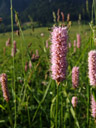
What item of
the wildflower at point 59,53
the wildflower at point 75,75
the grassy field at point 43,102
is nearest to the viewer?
the wildflower at point 59,53

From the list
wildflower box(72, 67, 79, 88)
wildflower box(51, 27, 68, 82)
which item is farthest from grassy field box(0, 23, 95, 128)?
wildflower box(51, 27, 68, 82)

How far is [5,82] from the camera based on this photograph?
2.14 m

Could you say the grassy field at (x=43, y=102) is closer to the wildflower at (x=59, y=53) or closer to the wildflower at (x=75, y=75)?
the wildflower at (x=75, y=75)

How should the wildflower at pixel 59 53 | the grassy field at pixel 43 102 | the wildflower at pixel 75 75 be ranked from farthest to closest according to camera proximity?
the wildflower at pixel 75 75 → the grassy field at pixel 43 102 → the wildflower at pixel 59 53

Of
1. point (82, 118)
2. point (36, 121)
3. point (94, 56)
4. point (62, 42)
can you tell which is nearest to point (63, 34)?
point (62, 42)

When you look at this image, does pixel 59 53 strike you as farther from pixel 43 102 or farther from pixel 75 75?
pixel 43 102

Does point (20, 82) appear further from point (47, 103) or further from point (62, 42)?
point (62, 42)

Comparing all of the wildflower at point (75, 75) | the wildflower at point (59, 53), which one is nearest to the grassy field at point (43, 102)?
the wildflower at point (75, 75)

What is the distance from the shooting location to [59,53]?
5.52ft

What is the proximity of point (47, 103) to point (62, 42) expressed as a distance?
238cm

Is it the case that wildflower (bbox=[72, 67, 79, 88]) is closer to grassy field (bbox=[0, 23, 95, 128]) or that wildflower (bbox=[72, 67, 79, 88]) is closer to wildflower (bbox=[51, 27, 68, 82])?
grassy field (bbox=[0, 23, 95, 128])

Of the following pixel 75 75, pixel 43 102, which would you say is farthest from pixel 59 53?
pixel 43 102

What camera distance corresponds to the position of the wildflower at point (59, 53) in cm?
165

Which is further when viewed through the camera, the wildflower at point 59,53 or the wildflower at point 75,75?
the wildflower at point 75,75
